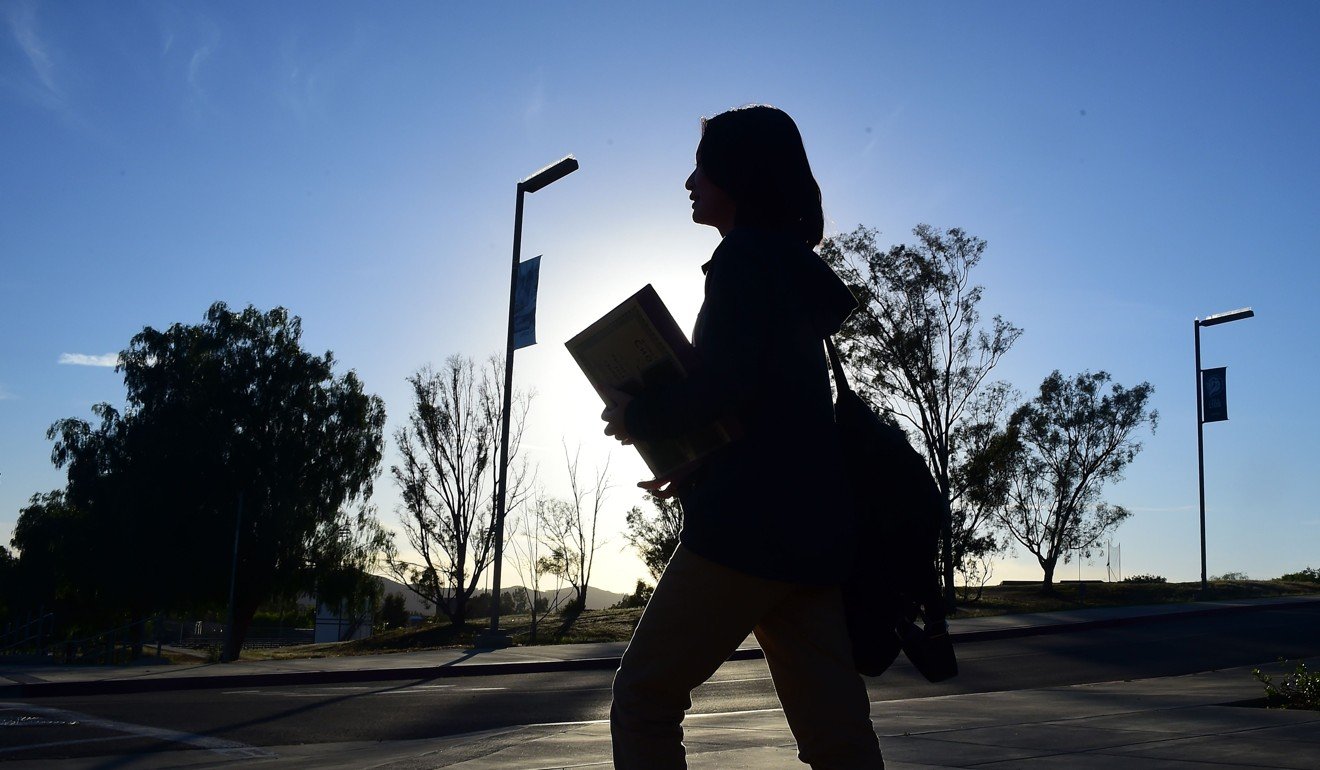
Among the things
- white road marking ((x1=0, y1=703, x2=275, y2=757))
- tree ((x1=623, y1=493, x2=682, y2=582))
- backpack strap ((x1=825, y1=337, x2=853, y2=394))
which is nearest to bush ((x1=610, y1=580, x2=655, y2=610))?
tree ((x1=623, y1=493, x2=682, y2=582))

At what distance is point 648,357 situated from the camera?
237 centimetres

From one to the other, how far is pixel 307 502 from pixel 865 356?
61.4 feet

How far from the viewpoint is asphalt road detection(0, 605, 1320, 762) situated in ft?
24.3

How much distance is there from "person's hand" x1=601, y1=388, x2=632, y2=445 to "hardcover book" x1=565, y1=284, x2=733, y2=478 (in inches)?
0.5

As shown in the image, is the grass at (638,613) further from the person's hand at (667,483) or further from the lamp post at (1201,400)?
the person's hand at (667,483)

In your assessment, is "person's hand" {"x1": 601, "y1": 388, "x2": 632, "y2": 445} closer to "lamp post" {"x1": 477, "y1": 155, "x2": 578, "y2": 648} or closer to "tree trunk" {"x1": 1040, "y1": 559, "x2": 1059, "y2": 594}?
"lamp post" {"x1": 477, "y1": 155, "x2": 578, "y2": 648}

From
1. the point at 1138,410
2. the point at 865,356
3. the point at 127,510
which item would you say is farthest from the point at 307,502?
the point at 1138,410

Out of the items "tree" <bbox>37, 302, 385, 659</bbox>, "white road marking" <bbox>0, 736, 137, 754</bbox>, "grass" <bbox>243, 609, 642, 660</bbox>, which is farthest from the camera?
"tree" <bbox>37, 302, 385, 659</bbox>

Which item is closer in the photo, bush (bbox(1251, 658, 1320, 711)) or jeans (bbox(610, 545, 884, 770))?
jeans (bbox(610, 545, 884, 770))

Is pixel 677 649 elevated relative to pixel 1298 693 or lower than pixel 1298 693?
elevated

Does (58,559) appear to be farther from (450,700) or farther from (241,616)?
(450,700)

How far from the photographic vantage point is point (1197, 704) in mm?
7312

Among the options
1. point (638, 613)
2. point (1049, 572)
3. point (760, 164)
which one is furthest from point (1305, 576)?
point (760, 164)

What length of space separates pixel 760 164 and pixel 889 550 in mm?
958
